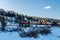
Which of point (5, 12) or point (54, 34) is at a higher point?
point (5, 12)

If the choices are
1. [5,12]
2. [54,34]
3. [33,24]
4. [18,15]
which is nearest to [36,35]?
[33,24]

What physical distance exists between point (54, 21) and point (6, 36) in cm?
83

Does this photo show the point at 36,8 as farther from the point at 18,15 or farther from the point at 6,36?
the point at 6,36

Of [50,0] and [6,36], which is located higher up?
[50,0]

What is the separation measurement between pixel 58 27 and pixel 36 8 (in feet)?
1.60

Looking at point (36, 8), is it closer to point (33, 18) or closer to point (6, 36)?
point (33, 18)

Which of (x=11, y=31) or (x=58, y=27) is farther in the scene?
(x=58, y=27)

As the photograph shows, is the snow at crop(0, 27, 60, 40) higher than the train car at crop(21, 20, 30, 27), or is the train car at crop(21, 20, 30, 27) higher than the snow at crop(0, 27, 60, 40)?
the train car at crop(21, 20, 30, 27)

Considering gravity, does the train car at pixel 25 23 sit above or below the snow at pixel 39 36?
above

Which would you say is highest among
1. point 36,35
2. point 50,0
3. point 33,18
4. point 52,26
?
point 50,0

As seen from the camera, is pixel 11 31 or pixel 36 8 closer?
pixel 11 31

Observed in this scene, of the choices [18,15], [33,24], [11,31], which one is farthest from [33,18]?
[11,31]

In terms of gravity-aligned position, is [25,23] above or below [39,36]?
above

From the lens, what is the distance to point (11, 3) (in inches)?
77.2
